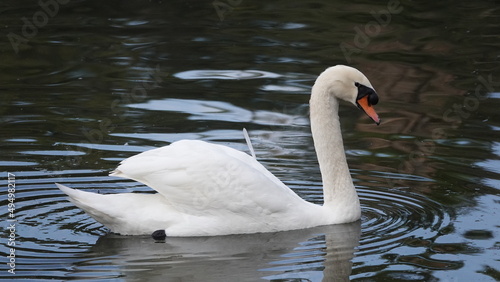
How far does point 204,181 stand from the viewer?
816 centimetres

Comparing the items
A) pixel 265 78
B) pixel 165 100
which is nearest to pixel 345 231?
pixel 165 100

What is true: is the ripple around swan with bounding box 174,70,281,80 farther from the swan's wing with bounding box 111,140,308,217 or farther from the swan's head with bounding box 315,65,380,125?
the swan's wing with bounding box 111,140,308,217

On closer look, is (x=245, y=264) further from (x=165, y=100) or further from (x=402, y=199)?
(x=165, y=100)

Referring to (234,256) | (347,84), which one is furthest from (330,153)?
(234,256)

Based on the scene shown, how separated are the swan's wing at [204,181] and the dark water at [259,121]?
244mm

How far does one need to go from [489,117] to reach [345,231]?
4139 millimetres

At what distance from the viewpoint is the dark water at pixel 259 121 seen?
7656mm

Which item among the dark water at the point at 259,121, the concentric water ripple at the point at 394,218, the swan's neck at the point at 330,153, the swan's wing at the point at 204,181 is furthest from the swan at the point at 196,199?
the concentric water ripple at the point at 394,218

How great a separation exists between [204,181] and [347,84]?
1436mm

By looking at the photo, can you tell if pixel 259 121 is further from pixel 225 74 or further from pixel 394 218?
pixel 394 218

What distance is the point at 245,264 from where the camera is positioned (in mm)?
7520

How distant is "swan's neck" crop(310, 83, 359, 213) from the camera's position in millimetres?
8656

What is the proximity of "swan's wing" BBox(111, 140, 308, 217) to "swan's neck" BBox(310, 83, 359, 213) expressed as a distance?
585 millimetres

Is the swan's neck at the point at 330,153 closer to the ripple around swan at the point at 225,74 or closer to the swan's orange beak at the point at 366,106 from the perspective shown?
the swan's orange beak at the point at 366,106
